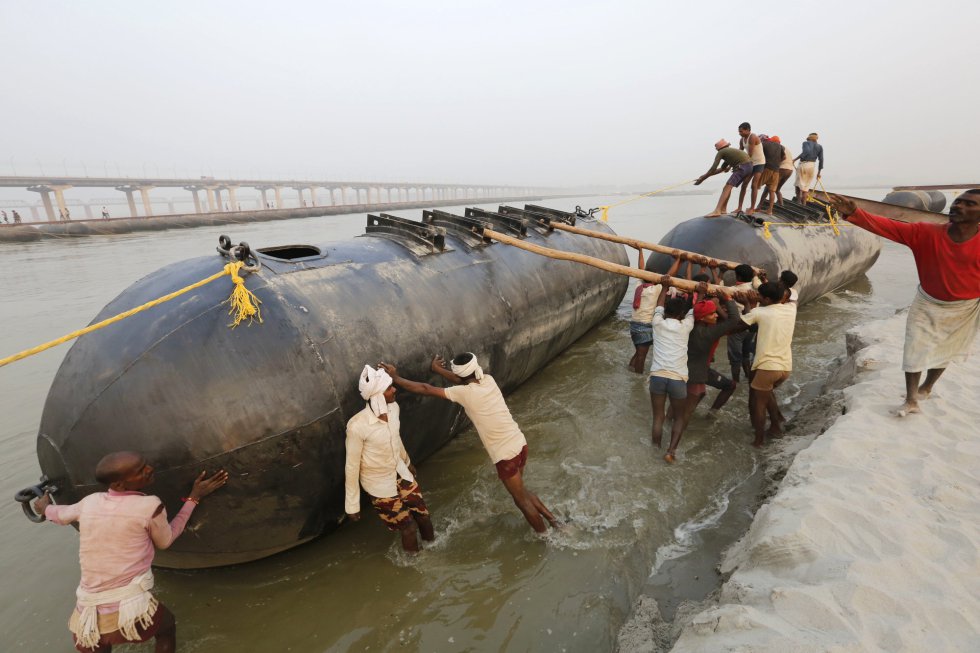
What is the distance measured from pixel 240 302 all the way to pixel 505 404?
8.78ft

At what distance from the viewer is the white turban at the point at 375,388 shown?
11.2 feet

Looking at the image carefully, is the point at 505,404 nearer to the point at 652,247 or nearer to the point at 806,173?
the point at 652,247

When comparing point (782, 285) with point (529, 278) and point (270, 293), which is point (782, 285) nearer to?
point (529, 278)

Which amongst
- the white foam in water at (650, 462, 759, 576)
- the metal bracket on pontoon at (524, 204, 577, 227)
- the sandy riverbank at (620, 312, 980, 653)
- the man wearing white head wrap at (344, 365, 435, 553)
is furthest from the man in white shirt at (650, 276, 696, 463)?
the metal bracket on pontoon at (524, 204, 577, 227)

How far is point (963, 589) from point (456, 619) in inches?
125

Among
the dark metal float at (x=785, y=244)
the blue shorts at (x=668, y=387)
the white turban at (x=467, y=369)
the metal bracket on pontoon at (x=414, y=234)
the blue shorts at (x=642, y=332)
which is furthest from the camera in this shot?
the dark metal float at (x=785, y=244)

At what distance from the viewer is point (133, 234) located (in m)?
32.3

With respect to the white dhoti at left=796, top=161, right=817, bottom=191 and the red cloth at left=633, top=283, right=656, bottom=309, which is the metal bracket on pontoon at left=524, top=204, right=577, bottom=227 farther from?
the white dhoti at left=796, top=161, right=817, bottom=191

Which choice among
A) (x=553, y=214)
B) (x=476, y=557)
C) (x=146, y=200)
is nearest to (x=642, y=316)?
(x=553, y=214)

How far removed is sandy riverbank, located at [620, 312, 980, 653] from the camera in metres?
2.30

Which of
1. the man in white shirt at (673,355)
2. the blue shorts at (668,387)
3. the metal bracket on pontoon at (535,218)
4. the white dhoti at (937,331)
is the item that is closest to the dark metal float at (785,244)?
the metal bracket on pontoon at (535,218)

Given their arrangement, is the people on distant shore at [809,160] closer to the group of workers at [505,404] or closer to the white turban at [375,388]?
the group of workers at [505,404]

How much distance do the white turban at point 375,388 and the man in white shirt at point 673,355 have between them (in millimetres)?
3174

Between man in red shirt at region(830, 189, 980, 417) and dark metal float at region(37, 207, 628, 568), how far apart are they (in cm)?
436
